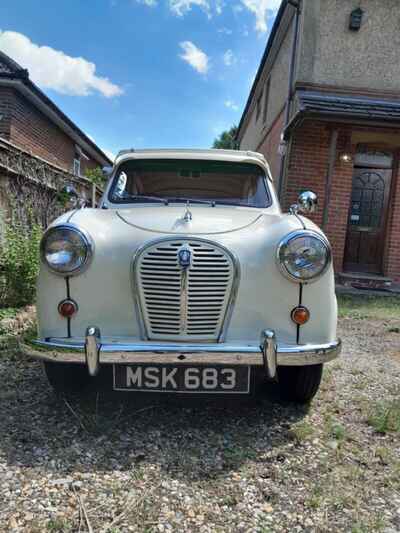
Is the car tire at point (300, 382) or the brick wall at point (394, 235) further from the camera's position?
the brick wall at point (394, 235)

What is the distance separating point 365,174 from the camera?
26.7 feet

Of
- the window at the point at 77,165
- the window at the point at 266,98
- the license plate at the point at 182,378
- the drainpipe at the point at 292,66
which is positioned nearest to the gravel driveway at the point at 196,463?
the license plate at the point at 182,378

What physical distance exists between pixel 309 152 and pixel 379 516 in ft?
23.3

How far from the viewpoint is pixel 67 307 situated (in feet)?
7.37

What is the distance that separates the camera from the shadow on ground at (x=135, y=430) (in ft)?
6.73

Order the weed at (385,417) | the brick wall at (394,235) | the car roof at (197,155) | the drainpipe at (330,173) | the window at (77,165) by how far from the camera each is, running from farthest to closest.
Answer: the window at (77,165) → the brick wall at (394,235) → the drainpipe at (330,173) → the car roof at (197,155) → the weed at (385,417)

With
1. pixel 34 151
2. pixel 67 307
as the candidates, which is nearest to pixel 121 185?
pixel 67 307

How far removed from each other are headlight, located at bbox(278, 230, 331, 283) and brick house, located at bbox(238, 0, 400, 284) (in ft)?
18.4

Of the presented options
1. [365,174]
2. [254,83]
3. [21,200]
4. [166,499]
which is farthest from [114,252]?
[254,83]

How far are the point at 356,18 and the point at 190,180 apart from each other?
22.0 feet

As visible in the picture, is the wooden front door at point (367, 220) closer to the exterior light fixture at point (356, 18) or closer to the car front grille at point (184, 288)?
the exterior light fixture at point (356, 18)

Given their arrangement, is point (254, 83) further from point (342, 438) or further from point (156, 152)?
point (342, 438)

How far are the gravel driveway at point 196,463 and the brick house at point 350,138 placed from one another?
5.57 meters

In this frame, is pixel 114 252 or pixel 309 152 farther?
pixel 309 152
